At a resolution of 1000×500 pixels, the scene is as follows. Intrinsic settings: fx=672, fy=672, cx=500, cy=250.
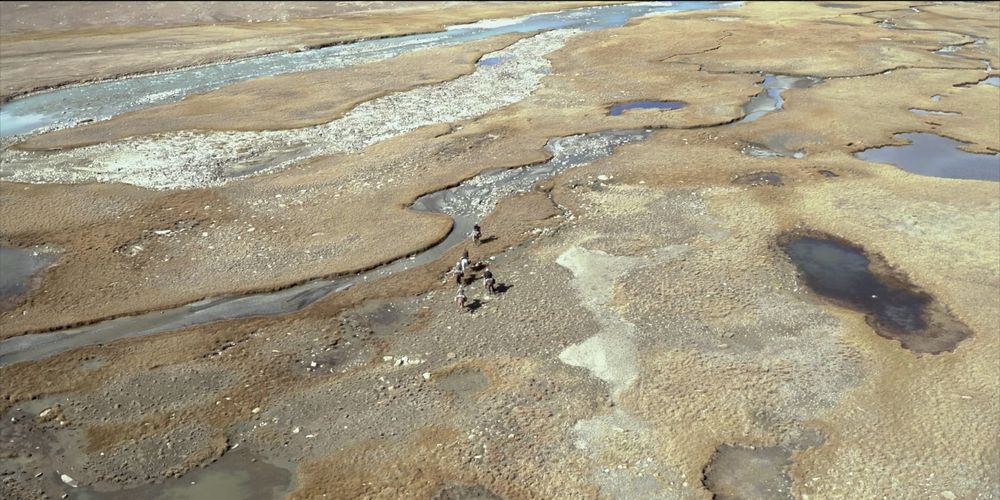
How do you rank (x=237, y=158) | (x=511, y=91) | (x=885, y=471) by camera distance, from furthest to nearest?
(x=511, y=91) < (x=237, y=158) < (x=885, y=471)

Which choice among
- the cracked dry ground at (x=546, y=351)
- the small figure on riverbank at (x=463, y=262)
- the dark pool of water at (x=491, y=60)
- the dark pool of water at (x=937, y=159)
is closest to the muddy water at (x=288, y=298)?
the cracked dry ground at (x=546, y=351)

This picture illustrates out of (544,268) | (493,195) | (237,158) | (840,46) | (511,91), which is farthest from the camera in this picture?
(840,46)

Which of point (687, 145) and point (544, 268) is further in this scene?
point (687, 145)

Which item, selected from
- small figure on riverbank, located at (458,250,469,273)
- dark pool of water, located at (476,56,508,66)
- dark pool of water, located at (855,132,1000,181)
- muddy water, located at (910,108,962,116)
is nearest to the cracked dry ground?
small figure on riverbank, located at (458,250,469,273)

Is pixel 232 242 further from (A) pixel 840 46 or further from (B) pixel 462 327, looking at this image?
(A) pixel 840 46

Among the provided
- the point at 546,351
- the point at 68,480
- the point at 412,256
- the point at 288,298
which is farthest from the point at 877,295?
the point at 68,480

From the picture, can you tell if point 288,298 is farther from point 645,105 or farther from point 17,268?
point 645,105

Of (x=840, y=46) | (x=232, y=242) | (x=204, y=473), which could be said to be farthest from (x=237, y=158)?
(x=840, y=46)

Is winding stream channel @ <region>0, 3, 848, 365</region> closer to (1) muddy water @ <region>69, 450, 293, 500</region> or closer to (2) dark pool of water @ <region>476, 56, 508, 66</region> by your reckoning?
(2) dark pool of water @ <region>476, 56, 508, 66</region>
